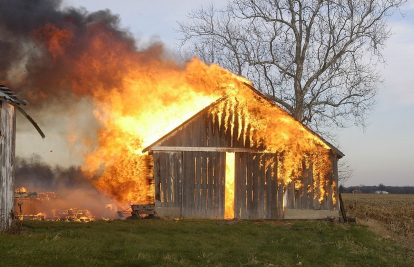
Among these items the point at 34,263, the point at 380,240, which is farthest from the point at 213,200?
the point at 34,263

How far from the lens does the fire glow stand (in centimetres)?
2392

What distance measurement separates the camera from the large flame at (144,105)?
23.9 metres

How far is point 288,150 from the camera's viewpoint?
24219 millimetres

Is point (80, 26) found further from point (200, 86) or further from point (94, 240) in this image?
point (94, 240)

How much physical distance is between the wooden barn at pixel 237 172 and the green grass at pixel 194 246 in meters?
3.07

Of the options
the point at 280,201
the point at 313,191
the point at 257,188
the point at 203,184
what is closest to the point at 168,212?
the point at 203,184

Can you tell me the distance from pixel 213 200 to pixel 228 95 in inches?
207

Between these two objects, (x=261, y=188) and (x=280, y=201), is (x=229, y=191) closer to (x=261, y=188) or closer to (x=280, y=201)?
(x=261, y=188)

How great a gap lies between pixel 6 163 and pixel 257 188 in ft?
40.9

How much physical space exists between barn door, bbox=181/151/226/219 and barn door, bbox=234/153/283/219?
2.84 ft

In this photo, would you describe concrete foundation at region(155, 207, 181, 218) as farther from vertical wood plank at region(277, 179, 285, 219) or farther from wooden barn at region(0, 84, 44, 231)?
wooden barn at region(0, 84, 44, 231)

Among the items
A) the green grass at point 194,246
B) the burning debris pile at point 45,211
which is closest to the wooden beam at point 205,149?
the green grass at point 194,246

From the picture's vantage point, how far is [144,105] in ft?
80.8

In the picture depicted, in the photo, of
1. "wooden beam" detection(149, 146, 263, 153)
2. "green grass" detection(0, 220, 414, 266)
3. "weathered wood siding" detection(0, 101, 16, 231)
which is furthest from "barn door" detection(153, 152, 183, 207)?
"weathered wood siding" detection(0, 101, 16, 231)
